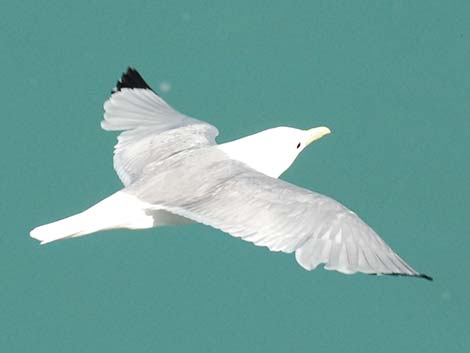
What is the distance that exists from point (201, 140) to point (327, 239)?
1147 millimetres

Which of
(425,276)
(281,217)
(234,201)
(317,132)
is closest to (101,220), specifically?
(234,201)

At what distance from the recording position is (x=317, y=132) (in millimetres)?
6414

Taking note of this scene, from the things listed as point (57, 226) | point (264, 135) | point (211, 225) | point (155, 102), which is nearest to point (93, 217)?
point (57, 226)

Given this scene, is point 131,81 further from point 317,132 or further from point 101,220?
point 101,220

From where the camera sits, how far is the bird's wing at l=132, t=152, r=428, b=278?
208 inches

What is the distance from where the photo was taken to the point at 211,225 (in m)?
5.48

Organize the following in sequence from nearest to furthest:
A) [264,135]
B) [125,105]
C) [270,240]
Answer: [270,240]
[264,135]
[125,105]

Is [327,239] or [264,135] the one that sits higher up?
[264,135]

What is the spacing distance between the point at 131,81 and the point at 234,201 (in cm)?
160

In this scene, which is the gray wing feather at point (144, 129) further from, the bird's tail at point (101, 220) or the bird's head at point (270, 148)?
the bird's tail at point (101, 220)

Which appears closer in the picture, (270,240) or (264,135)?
(270,240)

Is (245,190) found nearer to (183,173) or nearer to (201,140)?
(183,173)

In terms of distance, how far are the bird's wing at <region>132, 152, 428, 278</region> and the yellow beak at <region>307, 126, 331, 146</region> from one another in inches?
24.8

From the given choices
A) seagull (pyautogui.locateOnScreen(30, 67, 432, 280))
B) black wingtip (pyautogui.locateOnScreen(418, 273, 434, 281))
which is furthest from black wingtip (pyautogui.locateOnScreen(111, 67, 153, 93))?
black wingtip (pyautogui.locateOnScreen(418, 273, 434, 281))
